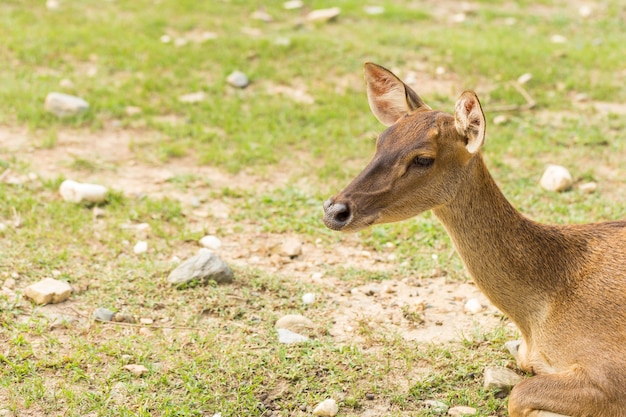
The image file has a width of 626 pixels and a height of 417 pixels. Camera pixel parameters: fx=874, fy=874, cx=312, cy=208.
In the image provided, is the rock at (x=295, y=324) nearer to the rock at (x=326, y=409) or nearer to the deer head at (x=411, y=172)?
the rock at (x=326, y=409)

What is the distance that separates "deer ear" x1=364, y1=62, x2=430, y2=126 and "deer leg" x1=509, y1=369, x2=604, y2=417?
1.56m

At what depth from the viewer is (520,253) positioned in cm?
445

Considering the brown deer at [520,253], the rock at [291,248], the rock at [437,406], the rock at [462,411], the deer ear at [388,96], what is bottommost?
the rock at [291,248]

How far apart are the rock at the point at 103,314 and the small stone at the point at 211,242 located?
44.2 inches

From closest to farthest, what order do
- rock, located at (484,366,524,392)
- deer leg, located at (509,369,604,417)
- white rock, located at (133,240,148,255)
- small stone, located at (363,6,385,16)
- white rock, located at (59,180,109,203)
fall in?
deer leg, located at (509,369,604,417), rock, located at (484,366,524,392), white rock, located at (133,240,148,255), white rock, located at (59,180,109,203), small stone, located at (363,6,385,16)

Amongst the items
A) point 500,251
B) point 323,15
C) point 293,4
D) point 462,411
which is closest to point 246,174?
point 500,251

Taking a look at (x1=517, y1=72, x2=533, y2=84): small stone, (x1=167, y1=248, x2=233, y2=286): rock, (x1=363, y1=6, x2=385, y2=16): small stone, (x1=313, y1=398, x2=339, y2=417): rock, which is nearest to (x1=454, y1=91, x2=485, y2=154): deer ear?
(x1=313, y1=398, x2=339, y2=417): rock

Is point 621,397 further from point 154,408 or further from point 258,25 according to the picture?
point 258,25

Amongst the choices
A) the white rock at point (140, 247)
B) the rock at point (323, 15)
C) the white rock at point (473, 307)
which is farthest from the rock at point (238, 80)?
the white rock at point (473, 307)

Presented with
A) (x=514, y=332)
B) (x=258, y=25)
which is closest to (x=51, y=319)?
(x=514, y=332)

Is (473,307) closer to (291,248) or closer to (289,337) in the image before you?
(289,337)

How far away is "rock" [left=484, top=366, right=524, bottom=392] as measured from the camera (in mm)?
4500

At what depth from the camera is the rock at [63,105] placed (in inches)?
320

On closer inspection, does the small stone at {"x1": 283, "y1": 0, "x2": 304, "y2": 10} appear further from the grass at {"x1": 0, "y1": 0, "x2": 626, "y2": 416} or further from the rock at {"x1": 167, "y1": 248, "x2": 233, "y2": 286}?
the rock at {"x1": 167, "y1": 248, "x2": 233, "y2": 286}
